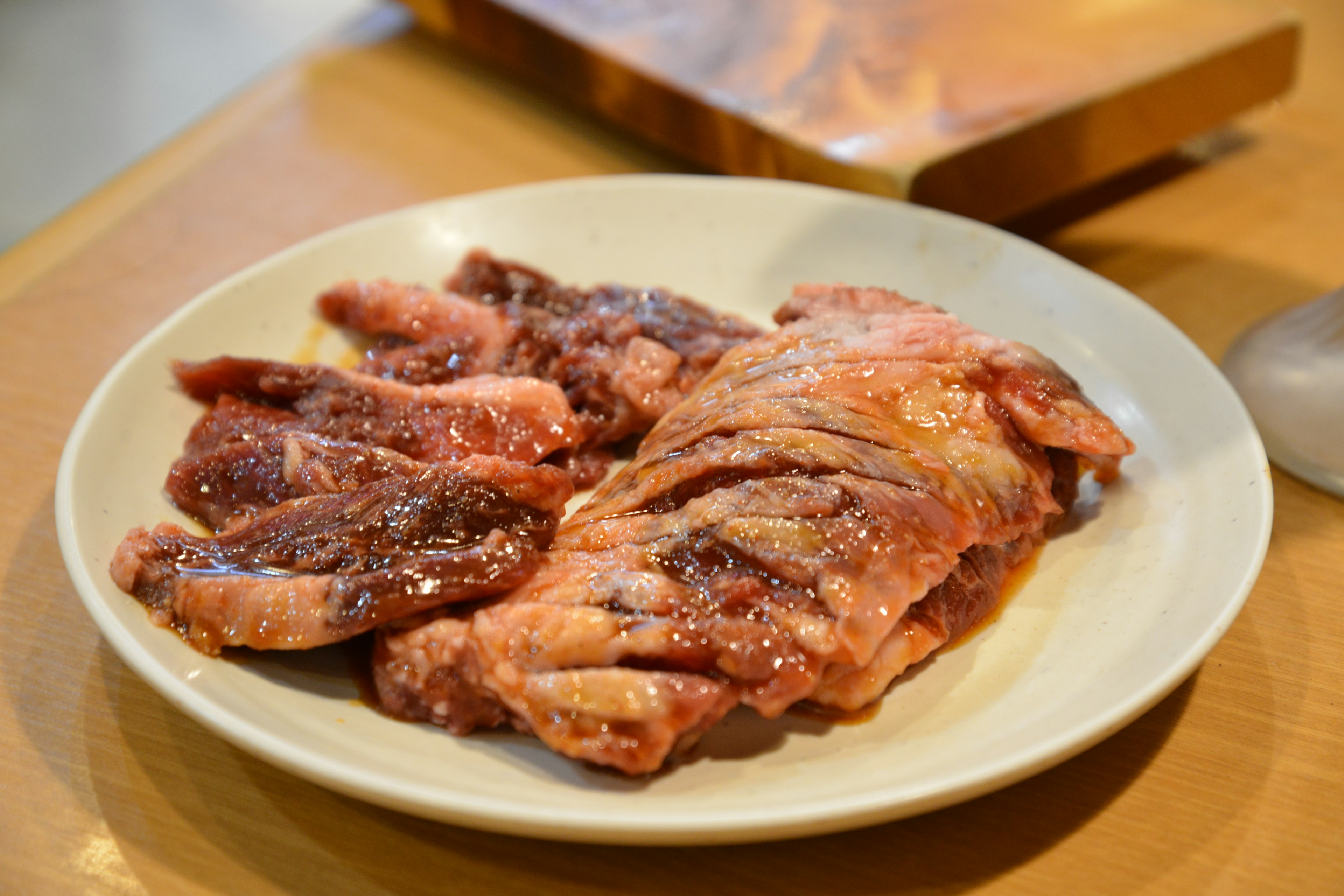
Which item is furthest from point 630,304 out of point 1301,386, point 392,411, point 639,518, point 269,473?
point 1301,386

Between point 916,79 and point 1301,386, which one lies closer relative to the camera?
point 1301,386

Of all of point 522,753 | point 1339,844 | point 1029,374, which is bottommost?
point 1339,844

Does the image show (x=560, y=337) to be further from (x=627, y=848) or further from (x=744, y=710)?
(x=627, y=848)

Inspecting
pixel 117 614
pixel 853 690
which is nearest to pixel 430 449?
pixel 117 614

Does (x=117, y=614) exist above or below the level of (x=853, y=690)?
above

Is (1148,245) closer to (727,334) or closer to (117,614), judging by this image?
(727,334)

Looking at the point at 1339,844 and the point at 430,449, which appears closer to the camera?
the point at 1339,844

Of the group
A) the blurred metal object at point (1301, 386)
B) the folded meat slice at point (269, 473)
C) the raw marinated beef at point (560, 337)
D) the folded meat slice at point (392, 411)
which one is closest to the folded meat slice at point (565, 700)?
the folded meat slice at point (269, 473)
